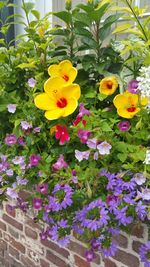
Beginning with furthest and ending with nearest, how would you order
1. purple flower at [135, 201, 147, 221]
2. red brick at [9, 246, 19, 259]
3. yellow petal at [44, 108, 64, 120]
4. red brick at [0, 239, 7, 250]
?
red brick at [0, 239, 7, 250], red brick at [9, 246, 19, 259], yellow petal at [44, 108, 64, 120], purple flower at [135, 201, 147, 221]

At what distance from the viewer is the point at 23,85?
190 centimetres

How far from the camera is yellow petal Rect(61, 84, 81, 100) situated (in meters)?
1.45

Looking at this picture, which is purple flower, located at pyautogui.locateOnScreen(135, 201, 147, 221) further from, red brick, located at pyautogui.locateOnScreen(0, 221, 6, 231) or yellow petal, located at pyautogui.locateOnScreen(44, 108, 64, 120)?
red brick, located at pyautogui.locateOnScreen(0, 221, 6, 231)

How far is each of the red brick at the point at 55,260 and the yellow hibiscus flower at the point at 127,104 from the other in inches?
39.4

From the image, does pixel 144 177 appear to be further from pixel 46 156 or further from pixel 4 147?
pixel 4 147

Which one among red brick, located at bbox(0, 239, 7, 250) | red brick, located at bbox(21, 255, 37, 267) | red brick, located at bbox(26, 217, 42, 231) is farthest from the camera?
red brick, located at bbox(0, 239, 7, 250)

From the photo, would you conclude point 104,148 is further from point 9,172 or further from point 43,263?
point 43,263

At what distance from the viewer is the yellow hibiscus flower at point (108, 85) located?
1.51 m

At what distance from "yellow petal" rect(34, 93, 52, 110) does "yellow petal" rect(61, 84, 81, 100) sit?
76 millimetres

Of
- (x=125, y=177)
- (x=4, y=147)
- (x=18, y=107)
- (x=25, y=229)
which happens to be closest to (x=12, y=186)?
(x=4, y=147)

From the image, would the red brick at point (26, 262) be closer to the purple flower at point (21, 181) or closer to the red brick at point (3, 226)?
the red brick at point (3, 226)

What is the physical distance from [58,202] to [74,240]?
554 mm

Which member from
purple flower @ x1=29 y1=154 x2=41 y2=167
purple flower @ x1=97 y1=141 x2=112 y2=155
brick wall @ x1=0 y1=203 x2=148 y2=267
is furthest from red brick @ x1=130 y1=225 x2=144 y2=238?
purple flower @ x1=29 y1=154 x2=41 y2=167

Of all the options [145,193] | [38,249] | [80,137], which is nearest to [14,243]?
[38,249]
